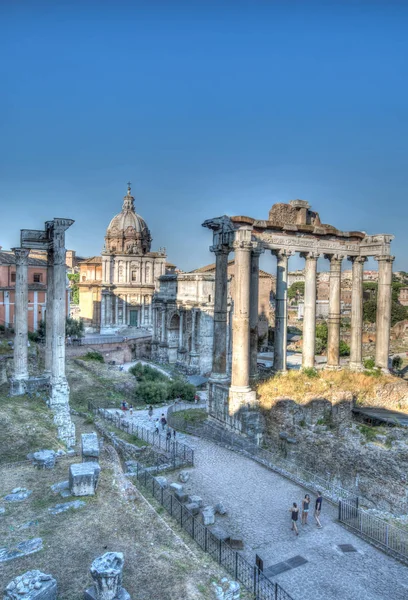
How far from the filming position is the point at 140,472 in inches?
525

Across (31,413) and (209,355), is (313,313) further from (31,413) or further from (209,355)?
(209,355)

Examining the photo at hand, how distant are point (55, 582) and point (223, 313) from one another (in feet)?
40.6

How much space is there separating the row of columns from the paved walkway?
364cm

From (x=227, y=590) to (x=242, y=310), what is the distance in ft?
32.9

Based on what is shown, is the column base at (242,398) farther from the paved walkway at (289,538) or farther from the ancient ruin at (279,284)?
the paved walkway at (289,538)

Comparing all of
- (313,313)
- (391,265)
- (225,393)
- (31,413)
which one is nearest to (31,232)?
(31,413)

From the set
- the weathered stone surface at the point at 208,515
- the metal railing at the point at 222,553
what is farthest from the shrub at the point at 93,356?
the weathered stone surface at the point at 208,515

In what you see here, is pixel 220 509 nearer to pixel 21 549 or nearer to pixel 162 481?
pixel 162 481

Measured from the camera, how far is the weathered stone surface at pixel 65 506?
30.3ft

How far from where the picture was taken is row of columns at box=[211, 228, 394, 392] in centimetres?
1625

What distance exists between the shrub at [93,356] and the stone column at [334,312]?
2171 centimetres

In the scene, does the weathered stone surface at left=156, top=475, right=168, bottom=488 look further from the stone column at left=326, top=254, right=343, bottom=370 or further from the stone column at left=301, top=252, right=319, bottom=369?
the stone column at left=326, top=254, right=343, bottom=370

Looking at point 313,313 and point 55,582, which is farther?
point 313,313

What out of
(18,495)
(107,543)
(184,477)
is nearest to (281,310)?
(184,477)
